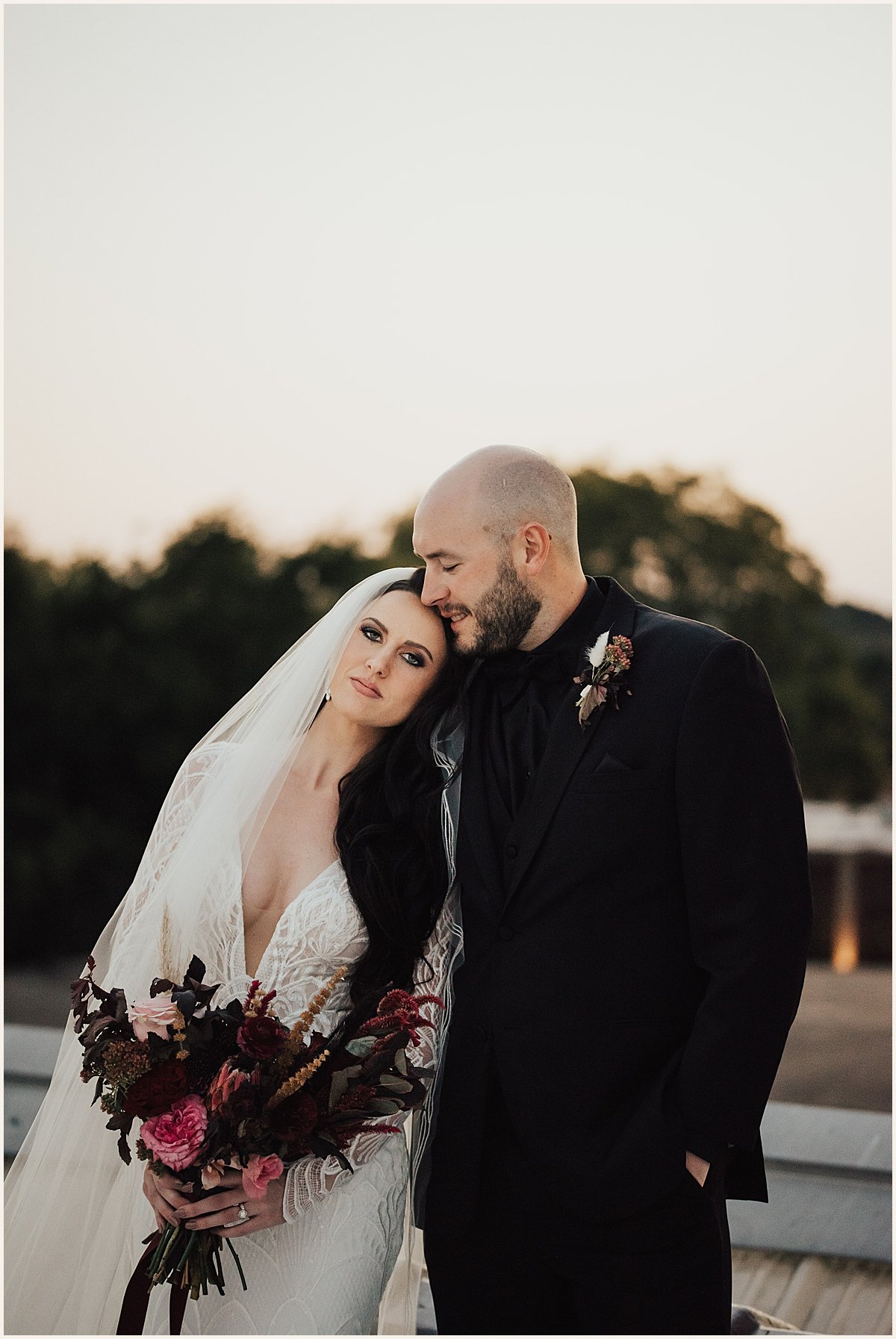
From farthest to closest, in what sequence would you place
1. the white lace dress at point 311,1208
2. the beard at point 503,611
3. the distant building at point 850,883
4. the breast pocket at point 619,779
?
the distant building at point 850,883 < the beard at point 503,611 < the white lace dress at point 311,1208 < the breast pocket at point 619,779

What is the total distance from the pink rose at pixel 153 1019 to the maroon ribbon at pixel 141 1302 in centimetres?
50

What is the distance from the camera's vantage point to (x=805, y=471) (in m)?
7.79

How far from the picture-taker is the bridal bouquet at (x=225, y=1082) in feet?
7.06

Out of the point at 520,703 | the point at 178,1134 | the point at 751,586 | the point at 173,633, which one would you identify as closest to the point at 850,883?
the point at 751,586

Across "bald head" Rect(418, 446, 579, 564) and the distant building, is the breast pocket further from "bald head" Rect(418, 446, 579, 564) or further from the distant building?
the distant building

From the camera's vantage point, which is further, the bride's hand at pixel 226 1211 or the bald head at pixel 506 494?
the bald head at pixel 506 494

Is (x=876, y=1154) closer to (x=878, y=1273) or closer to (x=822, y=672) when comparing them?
(x=878, y=1273)

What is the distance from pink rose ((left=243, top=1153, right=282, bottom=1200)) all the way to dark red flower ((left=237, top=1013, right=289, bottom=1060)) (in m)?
0.20

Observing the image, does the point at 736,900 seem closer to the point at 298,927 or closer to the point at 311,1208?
the point at 298,927

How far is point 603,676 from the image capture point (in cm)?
244

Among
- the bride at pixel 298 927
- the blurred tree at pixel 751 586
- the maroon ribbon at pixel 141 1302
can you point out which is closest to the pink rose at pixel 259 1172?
the bride at pixel 298 927

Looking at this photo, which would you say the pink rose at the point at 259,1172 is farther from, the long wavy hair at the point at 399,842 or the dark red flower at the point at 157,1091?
the long wavy hair at the point at 399,842

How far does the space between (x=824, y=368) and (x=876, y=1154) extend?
4603 millimetres

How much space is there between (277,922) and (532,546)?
1.06m
